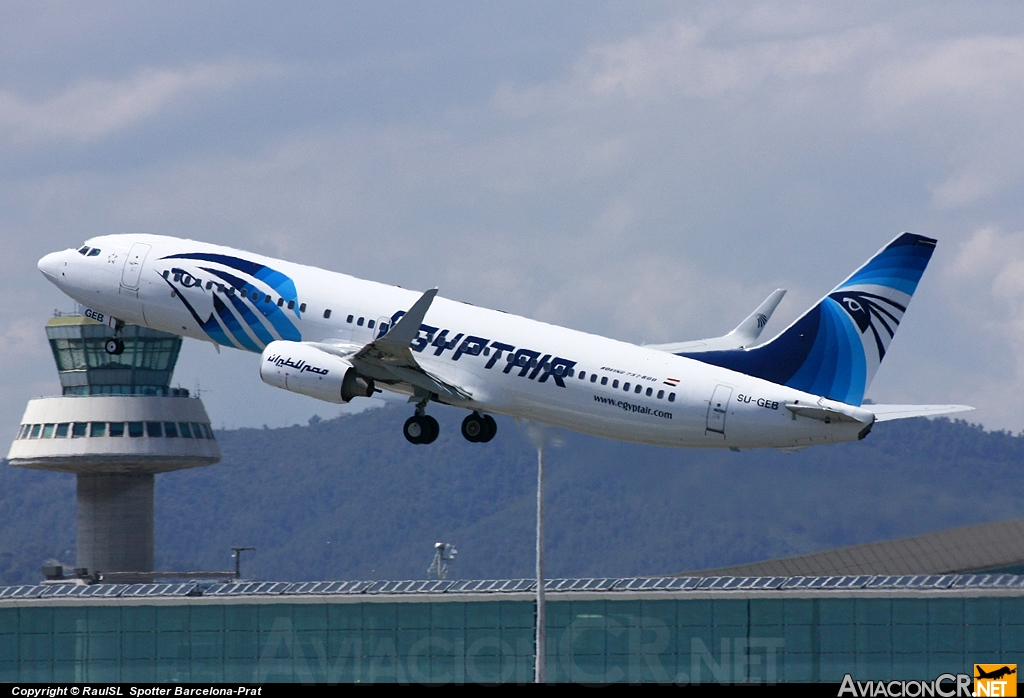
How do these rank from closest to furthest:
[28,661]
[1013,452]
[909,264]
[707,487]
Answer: [909,264] → [28,661] → [707,487] → [1013,452]

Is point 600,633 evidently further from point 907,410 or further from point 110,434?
→ point 110,434

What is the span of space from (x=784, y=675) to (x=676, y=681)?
4599 mm

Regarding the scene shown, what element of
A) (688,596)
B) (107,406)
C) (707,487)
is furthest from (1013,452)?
(688,596)

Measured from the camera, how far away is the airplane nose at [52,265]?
212ft

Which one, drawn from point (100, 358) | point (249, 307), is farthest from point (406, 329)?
point (100, 358)

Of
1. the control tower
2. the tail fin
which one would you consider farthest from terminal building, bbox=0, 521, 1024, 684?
the control tower

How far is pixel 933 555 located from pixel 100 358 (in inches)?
2568

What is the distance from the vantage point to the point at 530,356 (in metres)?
55.2

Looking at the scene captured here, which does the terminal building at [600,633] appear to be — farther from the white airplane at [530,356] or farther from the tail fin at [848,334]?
the tail fin at [848,334]

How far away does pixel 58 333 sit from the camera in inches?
5098

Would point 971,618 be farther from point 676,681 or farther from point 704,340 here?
point 704,340

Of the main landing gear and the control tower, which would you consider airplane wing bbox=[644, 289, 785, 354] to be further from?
the control tower

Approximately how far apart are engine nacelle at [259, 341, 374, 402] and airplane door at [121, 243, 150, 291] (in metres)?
7.32

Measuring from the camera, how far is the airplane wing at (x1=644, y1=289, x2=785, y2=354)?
6269 cm
